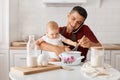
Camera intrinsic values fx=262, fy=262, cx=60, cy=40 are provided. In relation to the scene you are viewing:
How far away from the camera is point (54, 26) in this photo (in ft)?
7.50

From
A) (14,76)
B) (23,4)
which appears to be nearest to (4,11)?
(23,4)

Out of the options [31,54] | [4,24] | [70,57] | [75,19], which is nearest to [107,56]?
[75,19]

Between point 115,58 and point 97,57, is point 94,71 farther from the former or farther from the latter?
point 115,58

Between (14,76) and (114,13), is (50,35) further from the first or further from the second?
(114,13)

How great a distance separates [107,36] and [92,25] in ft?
0.97

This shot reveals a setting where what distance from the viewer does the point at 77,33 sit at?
255 centimetres

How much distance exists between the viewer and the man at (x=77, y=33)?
231 cm

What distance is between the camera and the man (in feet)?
7.59

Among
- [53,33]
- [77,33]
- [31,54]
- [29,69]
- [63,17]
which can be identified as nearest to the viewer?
[29,69]

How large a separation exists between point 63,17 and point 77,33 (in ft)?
5.23

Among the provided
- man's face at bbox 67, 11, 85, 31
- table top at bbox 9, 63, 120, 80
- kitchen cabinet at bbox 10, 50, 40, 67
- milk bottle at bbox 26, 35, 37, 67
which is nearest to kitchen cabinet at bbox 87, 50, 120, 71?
A: kitchen cabinet at bbox 10, 50, 40, 67

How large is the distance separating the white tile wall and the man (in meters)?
1.54

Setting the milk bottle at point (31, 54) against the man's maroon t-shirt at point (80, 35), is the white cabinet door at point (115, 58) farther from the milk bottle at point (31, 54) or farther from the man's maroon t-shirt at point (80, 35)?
the milk bottle at point (31, 54)

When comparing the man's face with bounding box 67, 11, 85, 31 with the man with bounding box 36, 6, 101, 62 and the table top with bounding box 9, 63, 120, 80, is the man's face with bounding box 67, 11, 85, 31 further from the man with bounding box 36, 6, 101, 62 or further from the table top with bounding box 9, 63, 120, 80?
the table top with bounding box 9, 63, 120, 80
